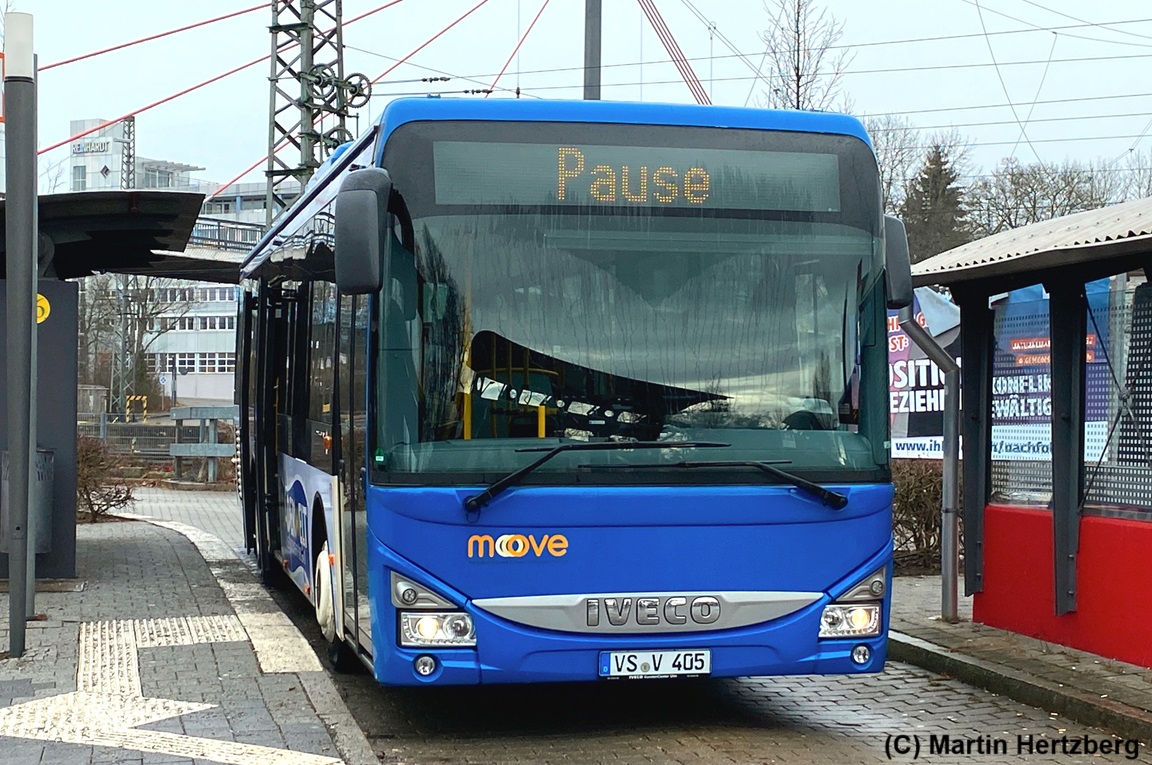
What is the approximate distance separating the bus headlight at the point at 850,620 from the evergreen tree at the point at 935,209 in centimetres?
4256

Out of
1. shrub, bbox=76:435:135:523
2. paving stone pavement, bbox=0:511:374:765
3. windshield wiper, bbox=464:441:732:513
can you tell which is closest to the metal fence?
shrub, bbox=76:435:135:523

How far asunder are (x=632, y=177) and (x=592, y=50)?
8386 mm

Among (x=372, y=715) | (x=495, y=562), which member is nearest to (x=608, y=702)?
(x=372, y=715)

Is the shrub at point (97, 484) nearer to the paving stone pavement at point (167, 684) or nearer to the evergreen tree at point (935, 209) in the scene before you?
the paving stone pavement at point (167, 684)

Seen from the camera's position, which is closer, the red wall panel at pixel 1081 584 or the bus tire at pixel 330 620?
the bus tire at pixel 330 620

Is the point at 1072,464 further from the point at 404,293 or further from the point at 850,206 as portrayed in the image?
the point at 404,293

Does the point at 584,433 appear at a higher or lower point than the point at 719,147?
lower

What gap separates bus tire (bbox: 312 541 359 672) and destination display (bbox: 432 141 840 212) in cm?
279

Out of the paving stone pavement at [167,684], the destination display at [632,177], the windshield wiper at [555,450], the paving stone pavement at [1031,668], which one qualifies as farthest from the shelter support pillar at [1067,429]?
the paving stone pavement at [167,684]

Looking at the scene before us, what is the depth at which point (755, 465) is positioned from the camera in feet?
23.2

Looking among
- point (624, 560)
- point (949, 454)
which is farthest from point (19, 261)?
point (949, 454)

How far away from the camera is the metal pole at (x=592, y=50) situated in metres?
15.3

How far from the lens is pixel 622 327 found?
710cm

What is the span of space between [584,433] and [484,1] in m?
19.9
